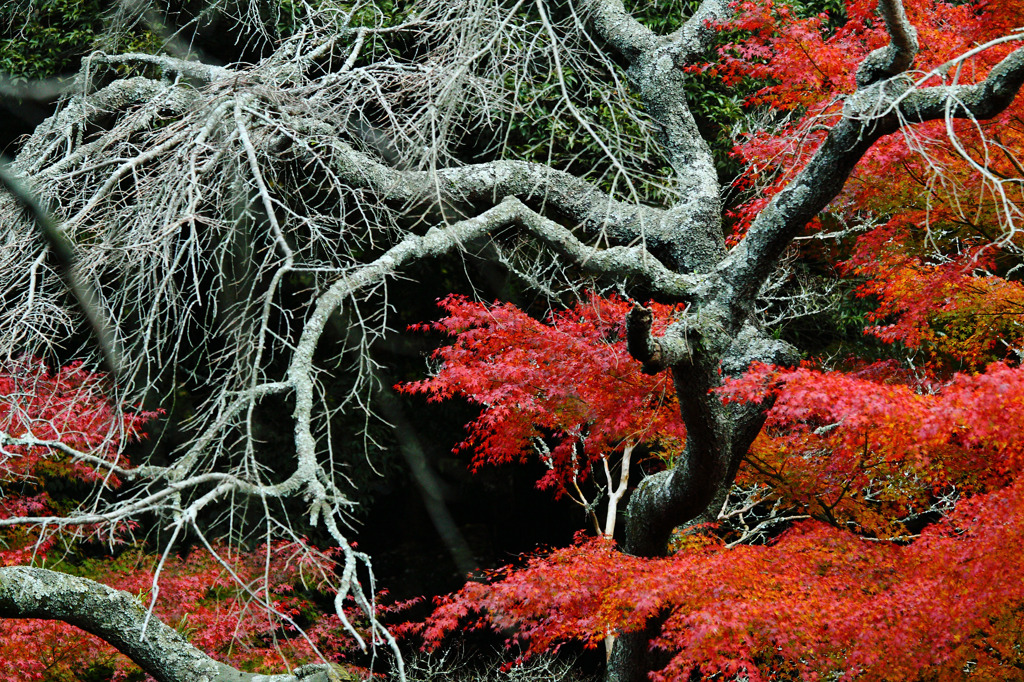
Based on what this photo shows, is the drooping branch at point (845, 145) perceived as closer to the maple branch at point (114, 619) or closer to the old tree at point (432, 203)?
Result: the old tree at point (432, 203)

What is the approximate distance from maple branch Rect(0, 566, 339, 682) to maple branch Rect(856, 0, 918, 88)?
3.33 metres

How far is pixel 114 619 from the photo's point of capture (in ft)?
12.6

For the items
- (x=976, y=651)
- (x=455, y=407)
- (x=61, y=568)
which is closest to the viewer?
(x=976, y=651)

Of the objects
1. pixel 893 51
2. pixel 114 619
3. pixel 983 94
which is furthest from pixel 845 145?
pixel 114 619

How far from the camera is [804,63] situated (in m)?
5.26

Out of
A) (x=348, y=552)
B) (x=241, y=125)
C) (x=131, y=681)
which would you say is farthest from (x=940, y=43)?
(x=131, y=681)

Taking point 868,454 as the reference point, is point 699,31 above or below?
above

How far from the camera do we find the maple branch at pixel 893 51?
318 cm

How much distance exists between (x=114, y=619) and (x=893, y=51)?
4149 millimetres

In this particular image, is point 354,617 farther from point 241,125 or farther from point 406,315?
point 241,125

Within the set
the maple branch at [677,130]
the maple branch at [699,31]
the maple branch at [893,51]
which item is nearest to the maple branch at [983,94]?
the maple branch at [893,51]

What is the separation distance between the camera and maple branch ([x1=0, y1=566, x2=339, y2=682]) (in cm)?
363

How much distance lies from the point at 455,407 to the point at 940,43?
5.07m

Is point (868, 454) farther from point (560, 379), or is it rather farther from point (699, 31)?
point (699, 31)
